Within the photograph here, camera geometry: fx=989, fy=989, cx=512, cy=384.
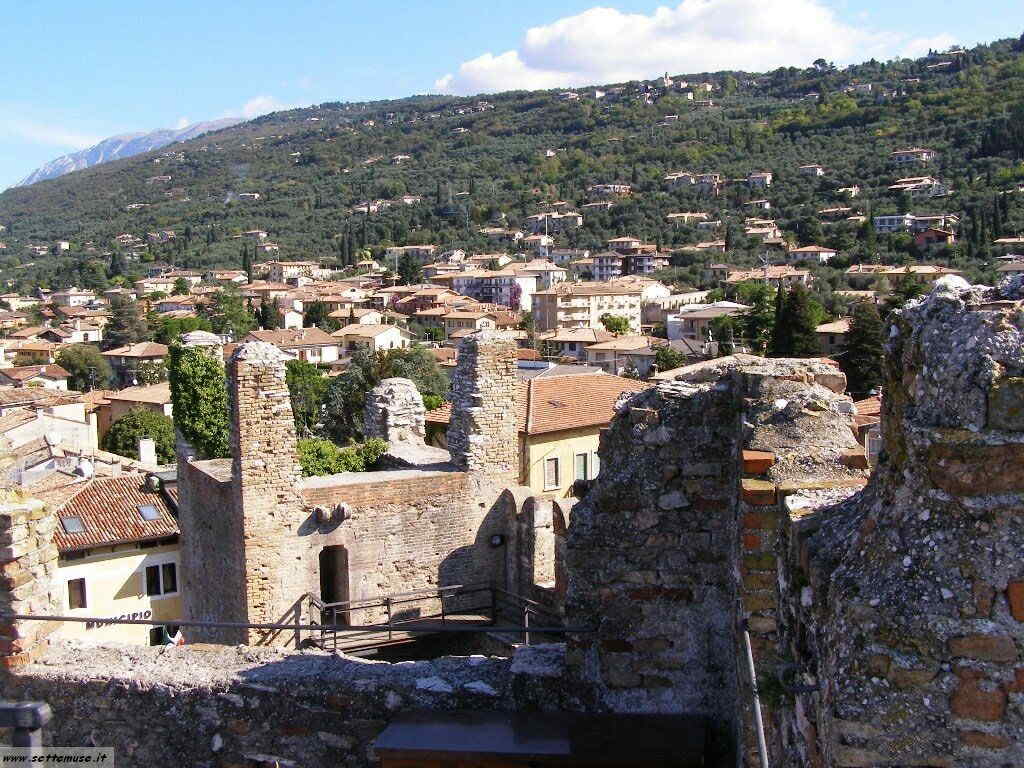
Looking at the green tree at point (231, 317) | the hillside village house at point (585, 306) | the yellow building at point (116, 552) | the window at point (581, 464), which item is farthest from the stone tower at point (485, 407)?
the hillside village house at point (585, 306)

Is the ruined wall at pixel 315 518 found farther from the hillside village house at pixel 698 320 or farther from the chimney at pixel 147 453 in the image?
the hillside village house at pixel 698 320

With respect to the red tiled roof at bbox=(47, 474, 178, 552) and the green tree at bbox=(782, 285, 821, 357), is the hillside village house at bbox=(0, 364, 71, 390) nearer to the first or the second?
the red tiled roof at bbox=(47, 474, 178, 552)

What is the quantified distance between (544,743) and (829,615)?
9.34 ft

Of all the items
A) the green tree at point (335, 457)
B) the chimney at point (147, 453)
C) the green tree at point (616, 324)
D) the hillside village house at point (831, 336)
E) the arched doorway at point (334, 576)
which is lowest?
the chimney at point (147, 453)

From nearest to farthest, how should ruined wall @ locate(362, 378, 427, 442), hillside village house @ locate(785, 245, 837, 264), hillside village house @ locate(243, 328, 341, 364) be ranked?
ruined wall @ locate(362, 378, 427, 442), hillside village house @ locate(243, 328, 341, 364), hillside village house @ locate(785, 245, 837, 264)

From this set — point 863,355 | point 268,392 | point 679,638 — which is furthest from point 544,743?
point 863,355

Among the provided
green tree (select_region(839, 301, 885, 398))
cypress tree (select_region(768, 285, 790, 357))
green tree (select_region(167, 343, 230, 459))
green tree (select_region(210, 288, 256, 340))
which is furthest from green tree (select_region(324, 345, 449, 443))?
green tree (select_region(210, 288, 256, 340))

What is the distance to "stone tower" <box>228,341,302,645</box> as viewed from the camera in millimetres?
12406

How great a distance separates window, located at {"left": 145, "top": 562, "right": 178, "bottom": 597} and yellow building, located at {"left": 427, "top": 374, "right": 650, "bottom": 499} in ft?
22.6

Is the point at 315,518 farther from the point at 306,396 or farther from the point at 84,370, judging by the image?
the point at 84,370

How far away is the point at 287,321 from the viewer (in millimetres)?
97875

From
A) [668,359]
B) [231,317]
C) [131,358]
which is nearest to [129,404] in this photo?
[131,358]

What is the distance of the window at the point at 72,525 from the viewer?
22.1 m

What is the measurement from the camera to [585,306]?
9450 centimetres
